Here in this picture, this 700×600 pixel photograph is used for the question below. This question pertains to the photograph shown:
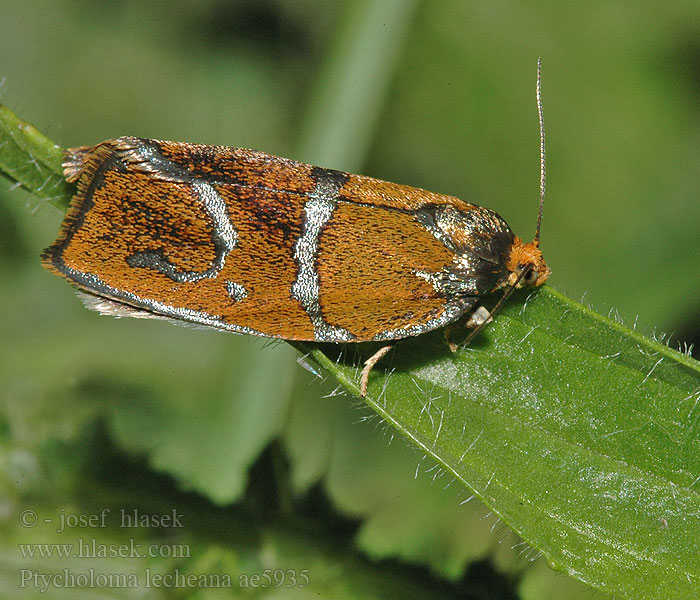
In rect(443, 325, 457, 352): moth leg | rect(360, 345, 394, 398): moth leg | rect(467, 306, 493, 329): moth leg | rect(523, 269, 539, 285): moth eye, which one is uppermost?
rect(523, 269, 539, 285): moth eye

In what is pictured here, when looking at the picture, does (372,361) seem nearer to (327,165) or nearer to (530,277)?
(530,277)

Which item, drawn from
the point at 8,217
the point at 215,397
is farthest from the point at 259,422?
the point at 8,217

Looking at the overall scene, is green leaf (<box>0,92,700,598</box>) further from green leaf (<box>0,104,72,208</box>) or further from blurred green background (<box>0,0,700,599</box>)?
blurred green background (<box>0,0,700,599</box>)

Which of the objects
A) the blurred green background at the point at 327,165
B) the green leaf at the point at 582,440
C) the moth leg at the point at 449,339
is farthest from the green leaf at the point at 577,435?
the blurred green background at the point at 327,165

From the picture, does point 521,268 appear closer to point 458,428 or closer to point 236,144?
point 458,428

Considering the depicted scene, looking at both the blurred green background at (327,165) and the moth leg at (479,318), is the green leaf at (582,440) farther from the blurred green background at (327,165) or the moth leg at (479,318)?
the blurred green background at (327,165)

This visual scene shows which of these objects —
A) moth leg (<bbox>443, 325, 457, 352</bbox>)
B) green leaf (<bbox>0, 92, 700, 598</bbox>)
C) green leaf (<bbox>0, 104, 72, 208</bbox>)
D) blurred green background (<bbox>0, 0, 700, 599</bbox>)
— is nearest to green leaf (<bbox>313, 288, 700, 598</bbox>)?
green leaf (<bbox>0, 92, 700, 598</bbox>)
